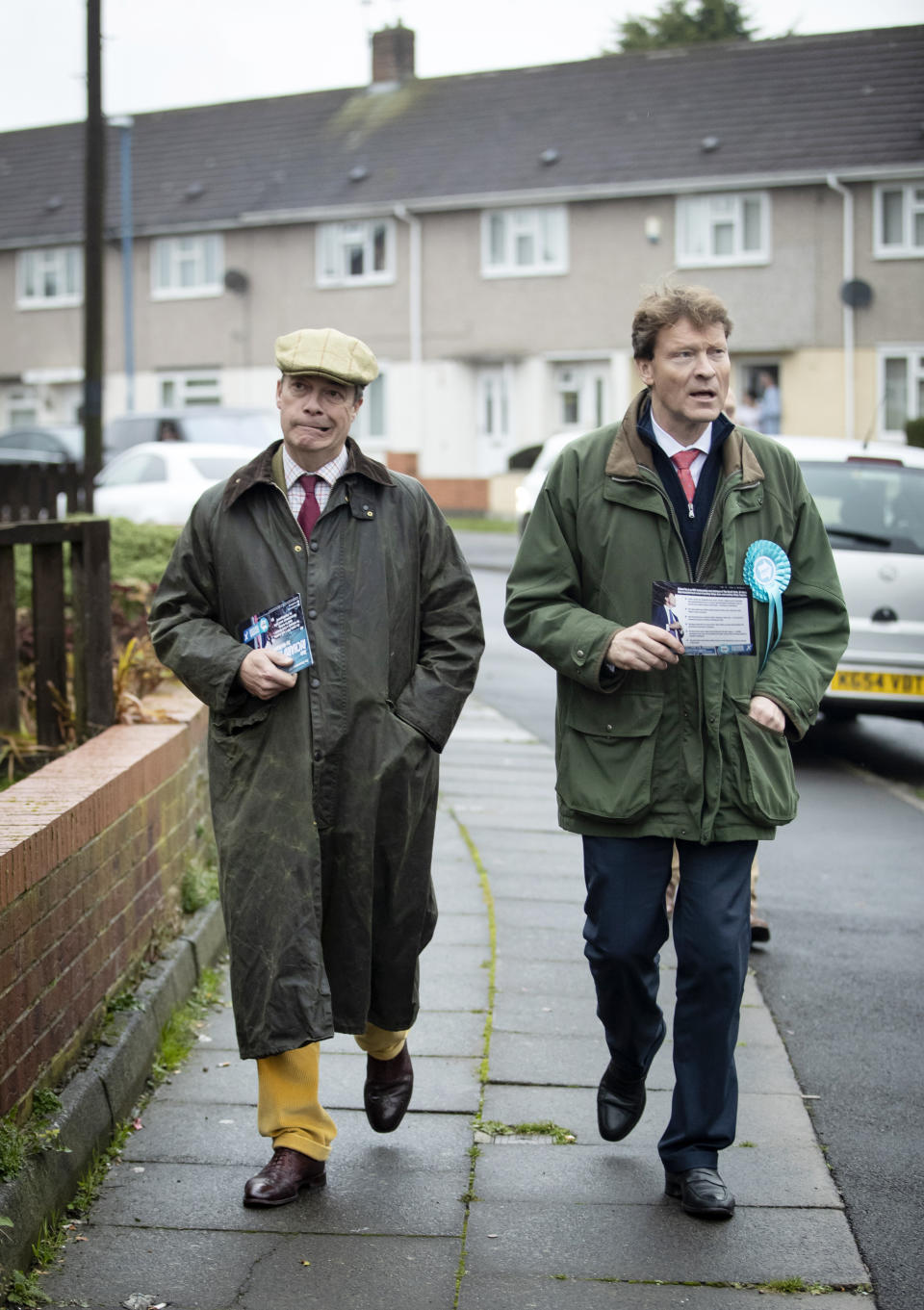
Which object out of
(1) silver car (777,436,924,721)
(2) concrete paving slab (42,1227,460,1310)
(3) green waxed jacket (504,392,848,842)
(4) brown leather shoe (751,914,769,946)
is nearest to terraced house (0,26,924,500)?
(1) silver car (777,436,924,721)

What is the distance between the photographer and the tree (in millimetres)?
47062

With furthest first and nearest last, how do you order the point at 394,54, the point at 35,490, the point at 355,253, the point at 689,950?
the point at 394,54, the point at 355,253, the point at 35,490, the point at 689,950

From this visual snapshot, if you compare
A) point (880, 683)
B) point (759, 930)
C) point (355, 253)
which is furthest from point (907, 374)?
point (759, 930)

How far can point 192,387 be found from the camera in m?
38.7

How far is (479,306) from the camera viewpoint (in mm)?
35719

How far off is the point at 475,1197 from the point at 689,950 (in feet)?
2.49

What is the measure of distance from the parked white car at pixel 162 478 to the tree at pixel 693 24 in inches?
1324

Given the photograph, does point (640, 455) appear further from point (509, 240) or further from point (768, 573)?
point (509, 240)

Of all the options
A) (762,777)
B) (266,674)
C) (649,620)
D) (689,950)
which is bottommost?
(689,950)

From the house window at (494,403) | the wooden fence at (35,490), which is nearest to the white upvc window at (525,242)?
the house window at (494,403)

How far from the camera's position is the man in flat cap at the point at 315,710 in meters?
3.96

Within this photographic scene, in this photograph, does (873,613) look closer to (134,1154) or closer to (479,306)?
(134,1154)

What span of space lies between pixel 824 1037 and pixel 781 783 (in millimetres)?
1606

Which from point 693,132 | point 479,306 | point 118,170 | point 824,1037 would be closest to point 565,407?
point 479,306
